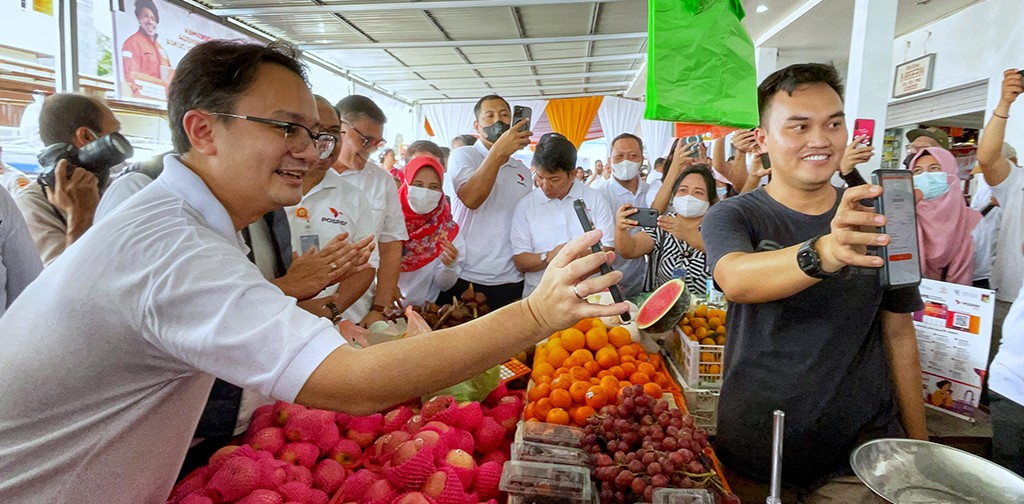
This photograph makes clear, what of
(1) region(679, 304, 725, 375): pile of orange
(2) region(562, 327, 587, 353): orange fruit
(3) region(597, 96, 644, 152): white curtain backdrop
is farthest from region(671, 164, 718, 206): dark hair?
(3) region(597, 96, 644, 152): white curtain backdrop

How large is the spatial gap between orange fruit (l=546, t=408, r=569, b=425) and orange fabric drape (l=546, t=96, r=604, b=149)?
37.5 feet

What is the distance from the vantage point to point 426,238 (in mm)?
3244

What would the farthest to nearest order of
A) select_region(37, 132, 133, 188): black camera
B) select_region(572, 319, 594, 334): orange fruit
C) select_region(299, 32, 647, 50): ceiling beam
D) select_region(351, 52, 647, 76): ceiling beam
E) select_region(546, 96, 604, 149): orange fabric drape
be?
select_region(546, 96, 604, 149): orange fabric drape
select_region(351, 52, 647, 76): ceiling beam
select_region(299, 32, 647, 50): ceiling beam
select_region(572, 319, 594, 334): orange fruit
select_region(37, 132, 133, 188): black camera

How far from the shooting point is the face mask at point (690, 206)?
2.96 metres

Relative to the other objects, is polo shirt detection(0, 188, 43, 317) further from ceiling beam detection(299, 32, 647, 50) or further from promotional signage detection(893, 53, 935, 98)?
promotional signage detection(893, 53, 935, 98)

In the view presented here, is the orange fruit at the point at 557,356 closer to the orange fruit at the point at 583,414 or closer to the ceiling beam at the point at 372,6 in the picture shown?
the orange fruit at the point at 583,414

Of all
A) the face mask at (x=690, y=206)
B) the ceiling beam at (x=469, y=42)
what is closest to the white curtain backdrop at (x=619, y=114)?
the ceiling beam at (x=469, y=42)

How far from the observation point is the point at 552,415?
1.66m

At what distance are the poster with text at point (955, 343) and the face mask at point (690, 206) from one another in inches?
43.8

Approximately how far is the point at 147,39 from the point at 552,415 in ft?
15.9

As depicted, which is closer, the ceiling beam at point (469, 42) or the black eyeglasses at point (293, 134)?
the black eyeglasses at point (293, 134)

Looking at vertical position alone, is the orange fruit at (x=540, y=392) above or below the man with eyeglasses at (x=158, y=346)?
below

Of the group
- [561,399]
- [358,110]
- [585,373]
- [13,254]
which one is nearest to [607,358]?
[585,373]

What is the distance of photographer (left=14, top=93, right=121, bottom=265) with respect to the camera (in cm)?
204
